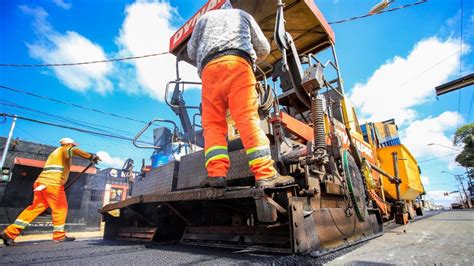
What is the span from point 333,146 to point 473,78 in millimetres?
4218

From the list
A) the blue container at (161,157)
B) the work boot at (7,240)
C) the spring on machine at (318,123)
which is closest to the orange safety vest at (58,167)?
the work boot at (7,240)

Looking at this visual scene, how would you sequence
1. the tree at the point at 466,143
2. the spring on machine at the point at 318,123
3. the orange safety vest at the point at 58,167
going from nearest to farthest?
the spring on machine at the point at 318,123 → the orange safety vest at the point at 58,167 → the tree at the point at 466,143

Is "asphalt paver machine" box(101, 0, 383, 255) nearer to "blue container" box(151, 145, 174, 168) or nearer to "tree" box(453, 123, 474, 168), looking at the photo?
"blue container" box(151, 145, 174, 168)

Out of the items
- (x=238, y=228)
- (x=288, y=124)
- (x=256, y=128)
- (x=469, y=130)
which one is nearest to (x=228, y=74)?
(x=256, y=128)

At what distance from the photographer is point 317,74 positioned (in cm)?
251

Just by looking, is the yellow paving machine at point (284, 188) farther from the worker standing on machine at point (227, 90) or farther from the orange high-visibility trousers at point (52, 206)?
the orange high-visibility trousers at point (52, 206)

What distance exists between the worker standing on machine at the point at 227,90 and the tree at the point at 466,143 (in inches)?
1646

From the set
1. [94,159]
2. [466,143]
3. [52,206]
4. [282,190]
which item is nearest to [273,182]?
[282,190]

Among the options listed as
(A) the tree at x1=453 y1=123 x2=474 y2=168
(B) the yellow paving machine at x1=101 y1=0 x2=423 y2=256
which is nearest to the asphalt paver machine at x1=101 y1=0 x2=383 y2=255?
(B) the yellow paving machine at x1=101 y1=0 x2=423 y2=256

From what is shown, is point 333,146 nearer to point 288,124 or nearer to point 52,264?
point 288,124

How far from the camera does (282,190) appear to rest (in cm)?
165

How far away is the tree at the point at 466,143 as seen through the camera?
32.2 metres

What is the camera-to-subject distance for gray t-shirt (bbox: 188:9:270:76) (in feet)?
7.47

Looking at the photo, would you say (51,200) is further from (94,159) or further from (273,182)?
(273,182)
